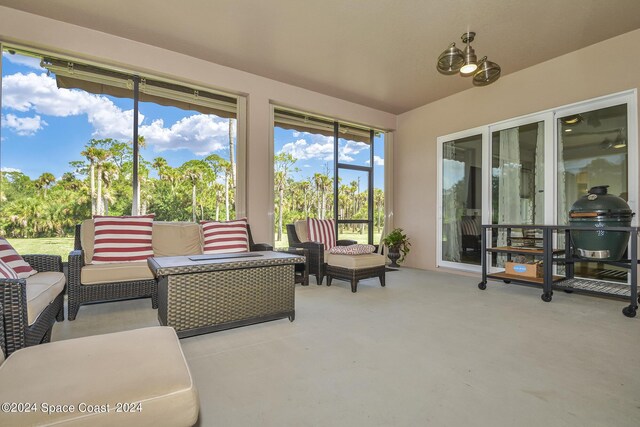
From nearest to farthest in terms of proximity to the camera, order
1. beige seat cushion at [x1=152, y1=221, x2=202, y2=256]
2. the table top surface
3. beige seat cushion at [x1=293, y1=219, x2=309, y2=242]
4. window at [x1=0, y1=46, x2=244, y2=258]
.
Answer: the table top surface → beige seat cushion at [x1=152, y1=221, x2=202, y2=256] → window at [x1=0, y1=46, x2=244, y2=258] → beige seat cushion at [x1=293, y1=219, x2=309, y2=242]

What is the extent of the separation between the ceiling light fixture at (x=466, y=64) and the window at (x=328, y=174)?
2639 mm

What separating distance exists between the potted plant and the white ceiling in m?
2.67

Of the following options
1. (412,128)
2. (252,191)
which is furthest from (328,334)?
(412,128)

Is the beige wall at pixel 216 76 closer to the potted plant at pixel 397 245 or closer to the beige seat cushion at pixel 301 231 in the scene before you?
the beige seat cushion at pixel 301 231

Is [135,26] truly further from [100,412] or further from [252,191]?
[100,412]

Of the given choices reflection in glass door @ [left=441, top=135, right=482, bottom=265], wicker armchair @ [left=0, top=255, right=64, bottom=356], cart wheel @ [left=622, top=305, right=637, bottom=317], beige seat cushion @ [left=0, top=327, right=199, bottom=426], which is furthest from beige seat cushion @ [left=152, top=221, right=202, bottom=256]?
cart wheel @ [left=622, top=305, right=637, bottom=317]

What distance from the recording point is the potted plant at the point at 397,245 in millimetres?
5766

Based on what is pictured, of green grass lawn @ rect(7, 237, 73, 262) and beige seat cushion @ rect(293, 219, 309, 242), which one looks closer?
green grass lawn @ rect(7, 237, 73, 262)

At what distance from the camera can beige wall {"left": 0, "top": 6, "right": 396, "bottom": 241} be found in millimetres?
3290

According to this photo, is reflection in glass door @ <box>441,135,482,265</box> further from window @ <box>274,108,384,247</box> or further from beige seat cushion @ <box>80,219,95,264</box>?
beige seat cushion @ <box>80,219,95,264</box>

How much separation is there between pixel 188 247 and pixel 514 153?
14.9 feet

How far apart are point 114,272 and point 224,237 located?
3.50ft

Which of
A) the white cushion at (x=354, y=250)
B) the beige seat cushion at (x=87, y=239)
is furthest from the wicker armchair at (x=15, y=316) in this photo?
the white cushion at (x=354, y=250)

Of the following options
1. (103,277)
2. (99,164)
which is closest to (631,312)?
(103,277)
